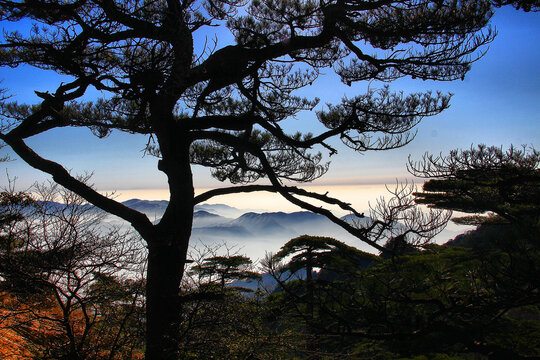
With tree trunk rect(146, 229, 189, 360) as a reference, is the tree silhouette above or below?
above

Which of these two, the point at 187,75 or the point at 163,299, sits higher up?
the point at 187,75

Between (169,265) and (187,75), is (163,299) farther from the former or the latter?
(187,75)

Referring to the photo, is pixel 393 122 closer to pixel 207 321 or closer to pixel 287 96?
pixel 287 96

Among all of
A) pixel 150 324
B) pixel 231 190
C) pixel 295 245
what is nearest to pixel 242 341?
pixel 150 324

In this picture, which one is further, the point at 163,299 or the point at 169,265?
the point at 169,265

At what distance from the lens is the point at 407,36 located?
3260 millimetres

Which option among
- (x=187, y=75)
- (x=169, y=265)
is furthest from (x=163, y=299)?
(x=187, y=75)

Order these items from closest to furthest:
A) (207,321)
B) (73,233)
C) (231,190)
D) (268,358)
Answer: (268,358) < (207,321) < (231,190) < (73,233)

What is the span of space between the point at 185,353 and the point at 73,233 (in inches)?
87.9

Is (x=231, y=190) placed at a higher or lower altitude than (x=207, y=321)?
higher

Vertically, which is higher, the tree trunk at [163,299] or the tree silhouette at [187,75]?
the tree silhouette at [187,75]

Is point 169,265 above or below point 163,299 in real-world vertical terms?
above

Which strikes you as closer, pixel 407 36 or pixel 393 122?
pixel 407 36

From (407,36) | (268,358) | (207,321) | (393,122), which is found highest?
(407,36)
